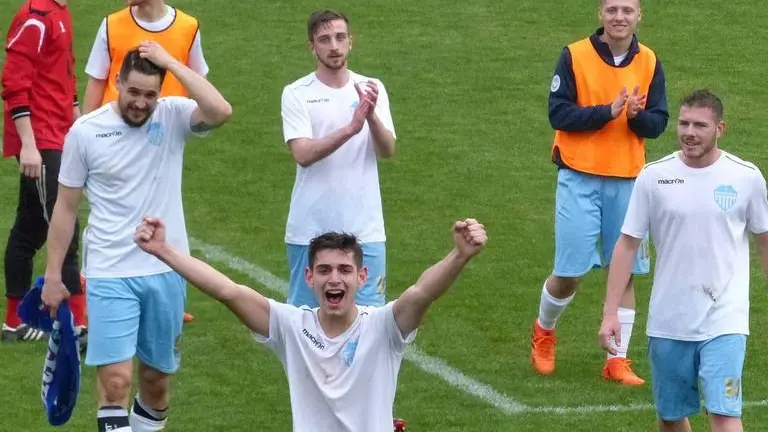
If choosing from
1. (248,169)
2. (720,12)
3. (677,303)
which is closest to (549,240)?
(248,169)

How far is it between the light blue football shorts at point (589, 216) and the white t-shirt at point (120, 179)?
8.76 feet

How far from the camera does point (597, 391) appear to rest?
419 inches

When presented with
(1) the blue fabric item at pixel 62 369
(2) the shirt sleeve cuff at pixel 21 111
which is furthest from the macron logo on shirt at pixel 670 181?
→ (2) the shirt sleeve cuff at pixel 21 111

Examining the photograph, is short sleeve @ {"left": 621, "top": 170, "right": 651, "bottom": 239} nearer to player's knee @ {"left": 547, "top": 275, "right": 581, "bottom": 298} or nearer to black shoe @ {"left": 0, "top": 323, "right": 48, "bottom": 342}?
player's knee @ {"left": 547, "top": 275, "right": 581, "bottom": 298}

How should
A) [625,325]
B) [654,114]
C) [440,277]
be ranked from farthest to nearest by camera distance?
1. [625,325]
2. [654,114]
3. [440,277]

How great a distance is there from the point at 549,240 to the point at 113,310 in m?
5.60

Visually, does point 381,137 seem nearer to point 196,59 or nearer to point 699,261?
point 196,59

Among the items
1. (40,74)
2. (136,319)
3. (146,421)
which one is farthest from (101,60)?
(146,421)

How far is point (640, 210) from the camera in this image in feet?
28.9

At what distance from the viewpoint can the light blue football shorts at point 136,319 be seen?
902cm

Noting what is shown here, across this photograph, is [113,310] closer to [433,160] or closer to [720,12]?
[433,160]

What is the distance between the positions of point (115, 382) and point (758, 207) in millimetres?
3307

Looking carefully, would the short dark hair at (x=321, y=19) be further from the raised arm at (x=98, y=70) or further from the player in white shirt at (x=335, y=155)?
the raised arm at (x=98, y=70)

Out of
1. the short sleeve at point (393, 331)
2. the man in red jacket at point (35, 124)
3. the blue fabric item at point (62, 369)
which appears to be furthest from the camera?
the man in red jacket at point (35, 124)
